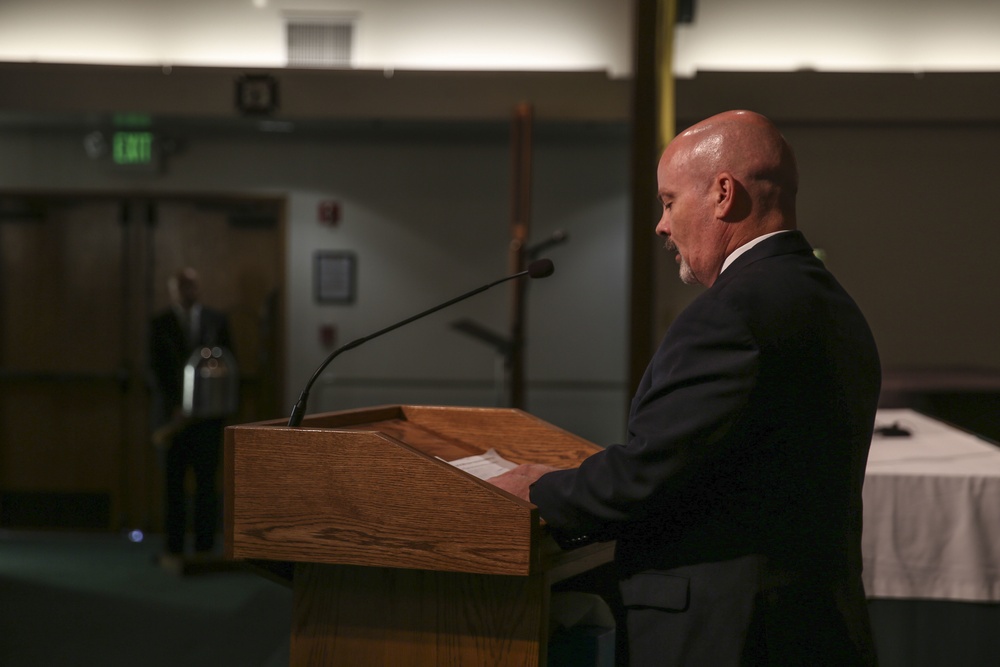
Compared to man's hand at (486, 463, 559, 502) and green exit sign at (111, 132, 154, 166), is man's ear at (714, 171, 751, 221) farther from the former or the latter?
green exit sign at (111, 132, 154, 166)

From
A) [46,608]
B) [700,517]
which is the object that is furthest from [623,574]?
[46,608]

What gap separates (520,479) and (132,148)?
5231mm

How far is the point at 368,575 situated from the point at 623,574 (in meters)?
0.44

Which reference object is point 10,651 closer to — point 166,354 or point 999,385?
point 166,354

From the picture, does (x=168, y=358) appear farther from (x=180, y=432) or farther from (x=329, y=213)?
(x=329, y=213)

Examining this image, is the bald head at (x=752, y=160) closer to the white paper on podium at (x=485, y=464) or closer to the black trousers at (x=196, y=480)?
the white paper on podium at (x=485, y=464)

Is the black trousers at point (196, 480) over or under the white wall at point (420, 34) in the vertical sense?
under

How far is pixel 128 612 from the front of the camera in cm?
432

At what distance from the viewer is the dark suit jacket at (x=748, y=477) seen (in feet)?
4.34

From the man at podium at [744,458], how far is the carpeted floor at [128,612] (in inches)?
102

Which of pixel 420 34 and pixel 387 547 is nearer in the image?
pixel 387 547

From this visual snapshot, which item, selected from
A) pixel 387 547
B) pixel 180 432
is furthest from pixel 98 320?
pixel 387 547

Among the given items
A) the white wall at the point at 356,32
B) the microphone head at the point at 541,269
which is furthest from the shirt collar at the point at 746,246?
the white wall at the point at 356,32

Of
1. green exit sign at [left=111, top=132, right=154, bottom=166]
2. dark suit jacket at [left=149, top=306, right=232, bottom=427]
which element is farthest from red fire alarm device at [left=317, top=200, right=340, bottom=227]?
dark suit jacket at [left=149, top=306, right=232, bottom=427]
